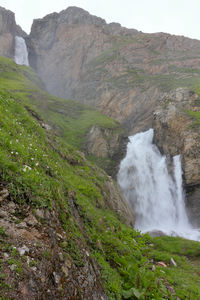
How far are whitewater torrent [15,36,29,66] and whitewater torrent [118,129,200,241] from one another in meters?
→ 95.6

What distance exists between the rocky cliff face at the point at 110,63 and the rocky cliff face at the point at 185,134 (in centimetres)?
1182

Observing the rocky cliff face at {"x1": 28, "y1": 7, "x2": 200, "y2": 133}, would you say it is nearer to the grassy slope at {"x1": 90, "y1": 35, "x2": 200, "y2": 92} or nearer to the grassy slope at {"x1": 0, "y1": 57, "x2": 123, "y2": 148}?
the grassy slope at {"x1": 90, "y1": 35, "x2": 200, "y2": 92}

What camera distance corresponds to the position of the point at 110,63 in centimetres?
6856

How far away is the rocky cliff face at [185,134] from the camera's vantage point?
89.9 ft

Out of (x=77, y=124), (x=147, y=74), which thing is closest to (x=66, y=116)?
(x=77, y=124)

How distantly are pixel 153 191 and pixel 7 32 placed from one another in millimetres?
112658

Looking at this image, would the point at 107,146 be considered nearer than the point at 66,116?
Yes

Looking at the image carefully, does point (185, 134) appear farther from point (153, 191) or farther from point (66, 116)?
point (66, 116)

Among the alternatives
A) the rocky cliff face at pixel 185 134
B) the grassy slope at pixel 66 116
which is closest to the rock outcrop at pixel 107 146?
the grassy slope at pixel 66 116

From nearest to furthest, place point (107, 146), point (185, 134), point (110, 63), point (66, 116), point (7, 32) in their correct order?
point (185, 134)
point (107, 146)
point (66, 116)
point (110, 63)
point (7, 32)

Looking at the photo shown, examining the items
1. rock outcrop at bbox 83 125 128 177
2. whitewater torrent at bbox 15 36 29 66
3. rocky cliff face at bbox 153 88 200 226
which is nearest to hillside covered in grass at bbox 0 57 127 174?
rock outcrop at bbox 83 125 128 177

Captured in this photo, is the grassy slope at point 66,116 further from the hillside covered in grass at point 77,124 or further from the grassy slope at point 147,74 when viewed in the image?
the grassy slope at point 147,74

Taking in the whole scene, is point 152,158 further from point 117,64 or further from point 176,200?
point 117,64

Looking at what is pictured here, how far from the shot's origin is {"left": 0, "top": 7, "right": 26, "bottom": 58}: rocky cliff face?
8888cm
